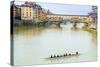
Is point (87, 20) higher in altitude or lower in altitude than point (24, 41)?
higher

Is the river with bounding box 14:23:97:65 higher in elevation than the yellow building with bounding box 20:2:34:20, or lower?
lower

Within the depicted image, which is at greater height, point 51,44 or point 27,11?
point 27,11

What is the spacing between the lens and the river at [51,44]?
5.36 feet

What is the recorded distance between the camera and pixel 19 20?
1.63 m

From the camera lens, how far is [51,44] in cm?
175

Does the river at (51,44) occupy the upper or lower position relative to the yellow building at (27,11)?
lower

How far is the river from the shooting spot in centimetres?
163
